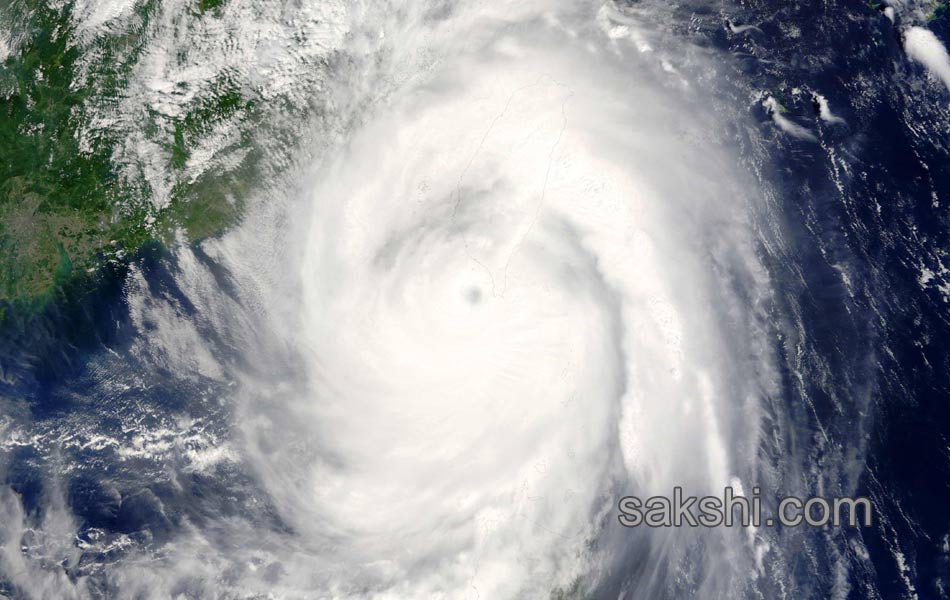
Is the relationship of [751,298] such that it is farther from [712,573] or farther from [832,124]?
[712,573]

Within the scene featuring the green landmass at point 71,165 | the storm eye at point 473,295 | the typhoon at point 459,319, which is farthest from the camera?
the green landmass at point 71,165

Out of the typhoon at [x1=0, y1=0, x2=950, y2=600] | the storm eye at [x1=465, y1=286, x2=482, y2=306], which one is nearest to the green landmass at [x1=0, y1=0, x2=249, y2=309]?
the typhoon at [x1=0, y1=0, x2=950, y2=600]

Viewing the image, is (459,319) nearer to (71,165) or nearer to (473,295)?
(473,295)

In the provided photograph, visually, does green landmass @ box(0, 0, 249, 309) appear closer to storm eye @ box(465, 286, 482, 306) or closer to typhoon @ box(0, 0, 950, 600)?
typhoon @ box(0, 0, 950, 600)

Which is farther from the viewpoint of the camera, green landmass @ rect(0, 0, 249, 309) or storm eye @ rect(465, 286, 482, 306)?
green landmass @ rect(0, 0, 249, 309)

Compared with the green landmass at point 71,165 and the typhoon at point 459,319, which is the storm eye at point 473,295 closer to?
the typhoon at point 459,319

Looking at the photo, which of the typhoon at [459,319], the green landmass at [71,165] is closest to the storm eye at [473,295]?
the typhoon at [459,319]

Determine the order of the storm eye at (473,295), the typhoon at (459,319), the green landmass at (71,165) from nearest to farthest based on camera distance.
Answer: the typhoon at (459,319)
the storm eye at (473,295)
the green landmass at (71,165)

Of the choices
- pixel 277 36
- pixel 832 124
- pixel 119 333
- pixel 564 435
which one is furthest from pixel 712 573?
pixel 277 36
